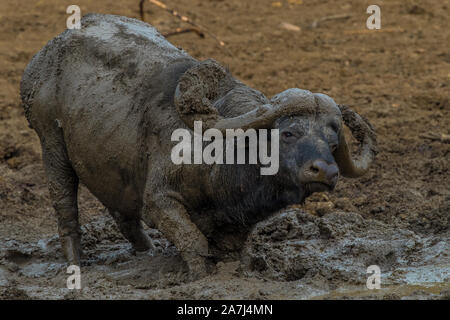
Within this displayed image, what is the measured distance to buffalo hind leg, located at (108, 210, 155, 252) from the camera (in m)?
7.18

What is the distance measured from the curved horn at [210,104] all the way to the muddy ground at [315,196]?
3.19 feet

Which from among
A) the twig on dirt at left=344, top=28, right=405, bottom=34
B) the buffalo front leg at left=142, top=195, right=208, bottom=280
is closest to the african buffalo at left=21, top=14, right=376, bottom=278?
the buffalo front leg at left=142, top=195, right=208, bottom=280

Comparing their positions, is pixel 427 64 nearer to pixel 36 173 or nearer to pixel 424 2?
pixel 424 2

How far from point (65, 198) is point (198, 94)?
197cm

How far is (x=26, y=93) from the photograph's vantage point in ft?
23.1

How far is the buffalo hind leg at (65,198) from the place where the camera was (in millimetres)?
7094

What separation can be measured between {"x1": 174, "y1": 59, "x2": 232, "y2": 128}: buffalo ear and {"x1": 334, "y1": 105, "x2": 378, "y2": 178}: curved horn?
0.93 meters

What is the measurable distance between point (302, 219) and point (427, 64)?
5180mm

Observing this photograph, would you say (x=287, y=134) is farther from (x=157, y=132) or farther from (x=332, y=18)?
(x=332, y=18)

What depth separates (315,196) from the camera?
820 cm
